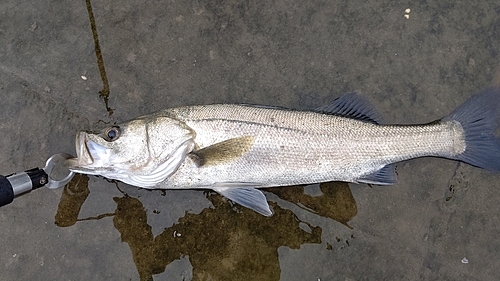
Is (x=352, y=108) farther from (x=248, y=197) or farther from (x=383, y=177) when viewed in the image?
(x=248, y=197)

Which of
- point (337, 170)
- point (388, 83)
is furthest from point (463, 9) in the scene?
point (337, 170)

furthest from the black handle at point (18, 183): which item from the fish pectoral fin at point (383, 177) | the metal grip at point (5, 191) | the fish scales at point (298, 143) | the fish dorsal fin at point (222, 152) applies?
the fish pectoral fin at point (383, 177)

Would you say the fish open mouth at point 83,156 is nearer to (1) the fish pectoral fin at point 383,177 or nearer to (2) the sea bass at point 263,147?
(2) the sea bass at point 263,147

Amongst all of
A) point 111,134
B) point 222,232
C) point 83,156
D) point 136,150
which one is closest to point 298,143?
point 222,232

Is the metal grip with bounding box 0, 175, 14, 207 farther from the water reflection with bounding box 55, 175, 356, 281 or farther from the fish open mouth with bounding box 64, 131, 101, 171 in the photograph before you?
the water reflection with bounding box 55, 175, 356, 281

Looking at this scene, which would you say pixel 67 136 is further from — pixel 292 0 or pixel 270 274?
pixel 292 0
